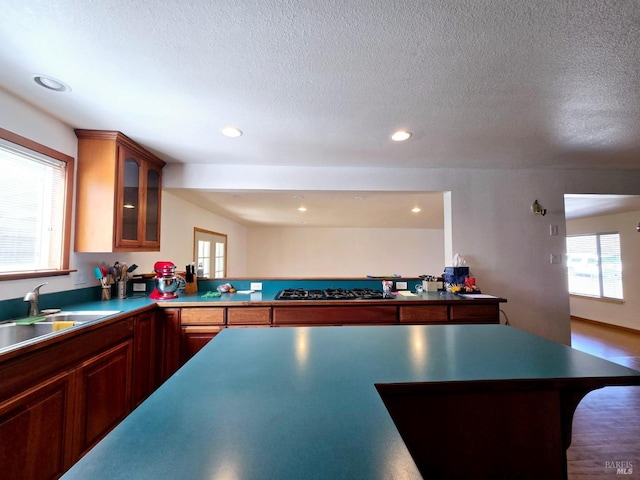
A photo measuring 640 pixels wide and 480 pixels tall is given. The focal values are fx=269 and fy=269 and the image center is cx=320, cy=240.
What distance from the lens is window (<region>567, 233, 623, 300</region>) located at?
17.1 feet

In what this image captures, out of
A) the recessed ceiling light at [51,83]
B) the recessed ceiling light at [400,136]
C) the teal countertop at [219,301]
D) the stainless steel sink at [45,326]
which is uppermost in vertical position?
the recessed ceiling light at [51,83]

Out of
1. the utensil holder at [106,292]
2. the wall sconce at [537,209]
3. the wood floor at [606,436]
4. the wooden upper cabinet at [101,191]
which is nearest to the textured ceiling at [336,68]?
the wooden upper cabinet at [101,191]

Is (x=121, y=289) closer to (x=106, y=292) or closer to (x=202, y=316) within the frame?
(x=106, y=292)

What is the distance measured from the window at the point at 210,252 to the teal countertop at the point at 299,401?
3269mm

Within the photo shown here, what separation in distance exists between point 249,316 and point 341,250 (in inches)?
200

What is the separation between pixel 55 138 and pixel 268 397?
242 cm

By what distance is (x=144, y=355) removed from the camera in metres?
2.09

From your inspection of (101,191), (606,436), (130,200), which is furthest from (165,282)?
(606,436)

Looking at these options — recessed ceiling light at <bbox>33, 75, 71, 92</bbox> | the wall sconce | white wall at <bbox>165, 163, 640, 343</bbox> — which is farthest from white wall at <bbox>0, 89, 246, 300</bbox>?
the wall sconce

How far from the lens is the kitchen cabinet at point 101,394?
151 centimetres

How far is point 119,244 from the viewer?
84.4 inches

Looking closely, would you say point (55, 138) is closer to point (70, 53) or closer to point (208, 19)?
point (70, 53)

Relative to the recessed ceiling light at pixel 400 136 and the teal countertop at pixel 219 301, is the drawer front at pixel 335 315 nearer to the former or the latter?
A: the teal countertop at pixel 219 301

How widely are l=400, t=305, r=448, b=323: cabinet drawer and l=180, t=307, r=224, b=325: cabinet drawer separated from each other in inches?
62.9
